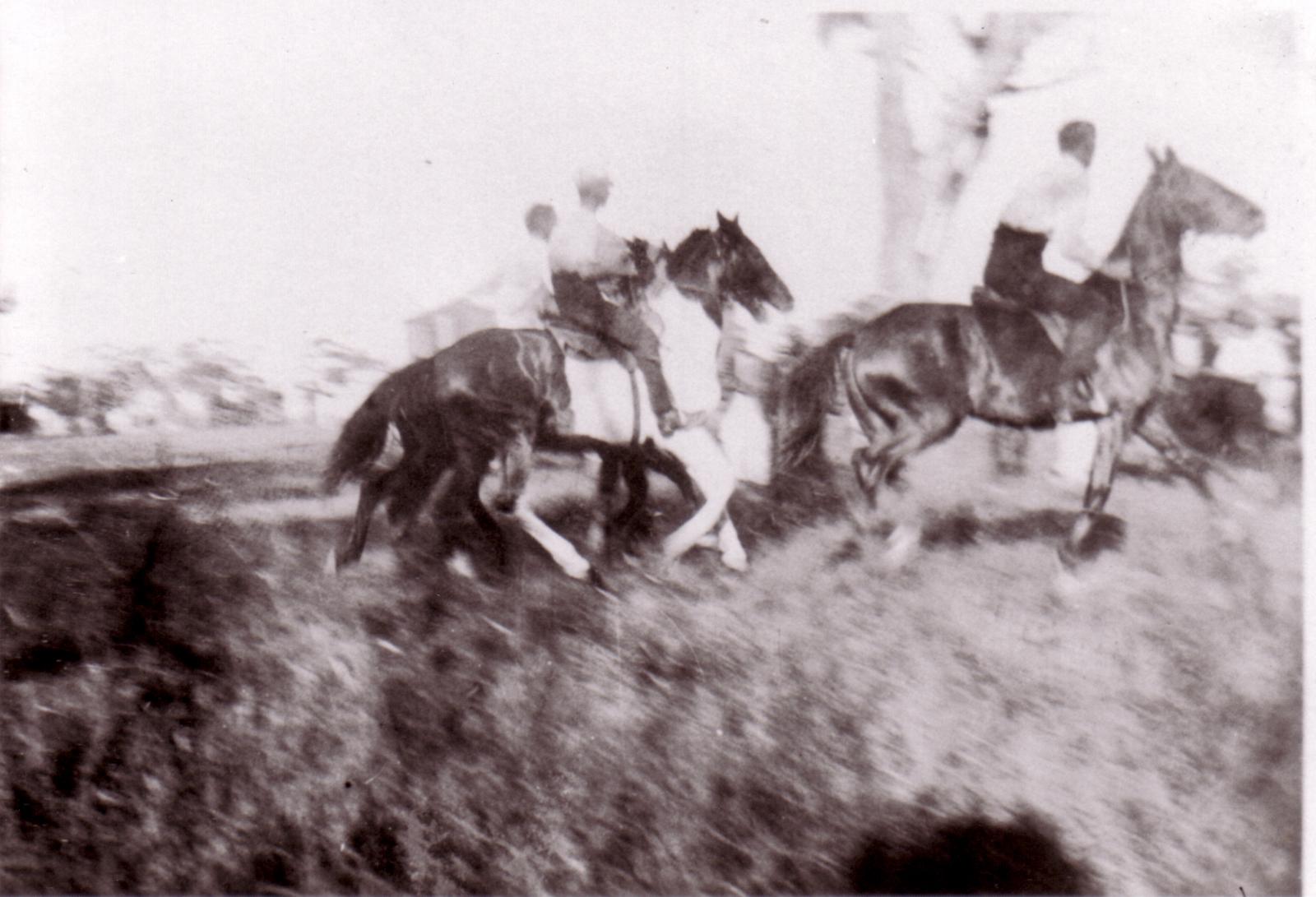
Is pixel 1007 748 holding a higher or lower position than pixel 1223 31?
lower

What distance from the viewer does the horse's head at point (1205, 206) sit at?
283 cm

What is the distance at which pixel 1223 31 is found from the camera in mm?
2846

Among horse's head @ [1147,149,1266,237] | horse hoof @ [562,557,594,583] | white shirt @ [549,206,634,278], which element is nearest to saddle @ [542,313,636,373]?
white shirt @ [549,206,634,278]

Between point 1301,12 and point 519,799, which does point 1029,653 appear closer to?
point 519,799

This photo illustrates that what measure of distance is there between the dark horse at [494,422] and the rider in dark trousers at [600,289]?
0.20ft

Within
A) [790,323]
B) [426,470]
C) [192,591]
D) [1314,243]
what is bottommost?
[192,591]

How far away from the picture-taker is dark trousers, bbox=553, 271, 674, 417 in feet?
9.57

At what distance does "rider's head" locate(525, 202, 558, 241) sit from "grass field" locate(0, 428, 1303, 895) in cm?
57

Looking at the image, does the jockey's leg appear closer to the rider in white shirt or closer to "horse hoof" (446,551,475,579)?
the rider in white shirt

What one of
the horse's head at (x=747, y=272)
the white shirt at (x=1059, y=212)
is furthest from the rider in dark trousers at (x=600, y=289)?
the white shirt at (x=1059, y=212)

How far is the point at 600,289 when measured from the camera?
2.92 m

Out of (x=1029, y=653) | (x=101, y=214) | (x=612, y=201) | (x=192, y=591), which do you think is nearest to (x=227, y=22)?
(x=101, y=214)

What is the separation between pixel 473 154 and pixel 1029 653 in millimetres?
1686

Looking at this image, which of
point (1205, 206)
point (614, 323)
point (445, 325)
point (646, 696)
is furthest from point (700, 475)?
point (1205, 206)
